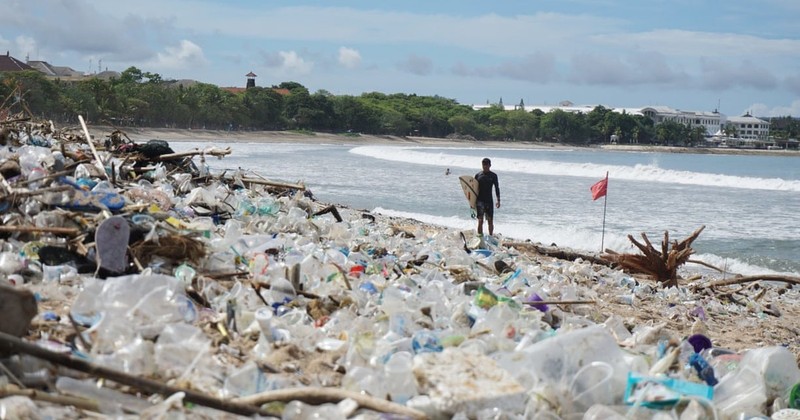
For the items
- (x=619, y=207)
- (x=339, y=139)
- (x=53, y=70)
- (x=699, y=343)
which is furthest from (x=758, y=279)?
(x=53, y=70)

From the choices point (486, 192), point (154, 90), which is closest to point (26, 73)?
point (154, 90)

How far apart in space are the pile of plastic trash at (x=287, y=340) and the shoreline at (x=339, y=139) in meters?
34.0

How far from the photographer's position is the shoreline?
57.4 meters

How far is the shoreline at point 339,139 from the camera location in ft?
188

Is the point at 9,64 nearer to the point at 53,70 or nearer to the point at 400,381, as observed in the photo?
the point at 53,70

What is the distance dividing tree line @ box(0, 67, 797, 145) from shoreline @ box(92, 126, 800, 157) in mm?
2349

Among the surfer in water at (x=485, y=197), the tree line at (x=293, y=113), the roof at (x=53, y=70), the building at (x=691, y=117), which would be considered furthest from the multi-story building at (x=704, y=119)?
the surfer in water at (x=485, y=197)

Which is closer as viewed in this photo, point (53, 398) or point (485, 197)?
point (53, 398)

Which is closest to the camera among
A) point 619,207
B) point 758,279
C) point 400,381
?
point 400,381

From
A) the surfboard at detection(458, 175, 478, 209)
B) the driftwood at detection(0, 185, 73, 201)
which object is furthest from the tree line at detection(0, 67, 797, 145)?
the driftwood at detection(0, 185, 73, 201)

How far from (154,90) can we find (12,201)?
222 ft

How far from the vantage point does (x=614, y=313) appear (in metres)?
6.10

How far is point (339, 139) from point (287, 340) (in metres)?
77.0

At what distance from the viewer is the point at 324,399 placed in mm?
2838
